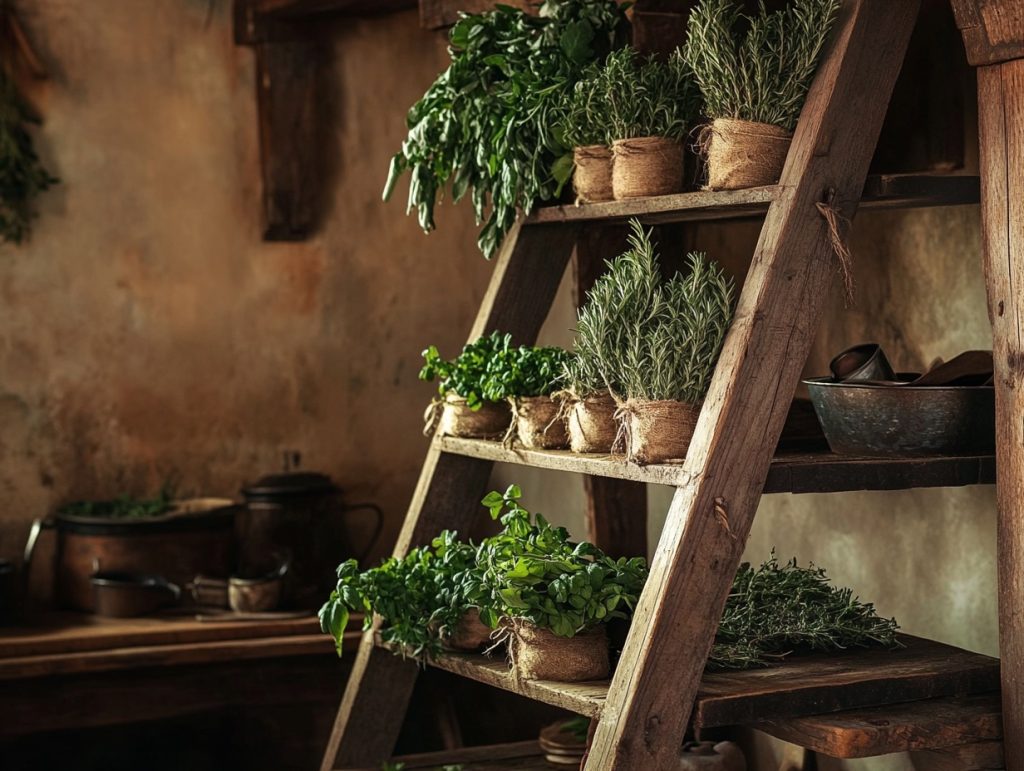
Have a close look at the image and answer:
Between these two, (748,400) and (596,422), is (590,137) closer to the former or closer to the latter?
(596,422)

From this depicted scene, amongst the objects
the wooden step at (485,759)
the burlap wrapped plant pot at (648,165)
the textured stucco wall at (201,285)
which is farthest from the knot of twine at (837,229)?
the textured stucco wall at (201,285)

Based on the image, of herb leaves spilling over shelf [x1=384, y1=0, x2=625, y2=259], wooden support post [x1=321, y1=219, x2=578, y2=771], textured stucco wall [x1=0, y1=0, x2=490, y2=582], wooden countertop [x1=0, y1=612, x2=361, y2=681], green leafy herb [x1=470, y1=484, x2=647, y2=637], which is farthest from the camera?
textured stucco wall [x1=0, y1=0, x2=490, y2=582]

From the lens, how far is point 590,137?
3.03 meters

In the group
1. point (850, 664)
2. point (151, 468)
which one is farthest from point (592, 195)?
point (151, 468)

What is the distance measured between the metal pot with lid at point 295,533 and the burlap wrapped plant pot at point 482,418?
4.95 ft

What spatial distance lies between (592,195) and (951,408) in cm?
83

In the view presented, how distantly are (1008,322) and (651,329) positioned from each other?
614mm

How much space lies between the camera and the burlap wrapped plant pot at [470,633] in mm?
2998

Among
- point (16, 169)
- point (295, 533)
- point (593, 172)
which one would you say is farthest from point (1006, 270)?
point (16, 169)

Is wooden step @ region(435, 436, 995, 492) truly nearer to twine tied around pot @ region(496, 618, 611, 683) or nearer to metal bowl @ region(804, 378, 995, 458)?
metal bowl @ region(804, 378, 995, 458)

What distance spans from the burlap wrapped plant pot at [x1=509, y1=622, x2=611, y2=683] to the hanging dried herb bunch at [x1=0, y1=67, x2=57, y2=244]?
2.65 m

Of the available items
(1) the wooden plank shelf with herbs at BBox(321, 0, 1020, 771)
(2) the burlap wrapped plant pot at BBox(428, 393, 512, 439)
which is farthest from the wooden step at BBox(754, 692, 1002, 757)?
(2) the burlap wrapped plant pot at BBox(428, 393, 512, 439)

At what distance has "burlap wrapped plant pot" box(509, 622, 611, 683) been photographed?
8.98 feet

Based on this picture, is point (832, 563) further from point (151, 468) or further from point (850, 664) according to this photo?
point (151, 468)
